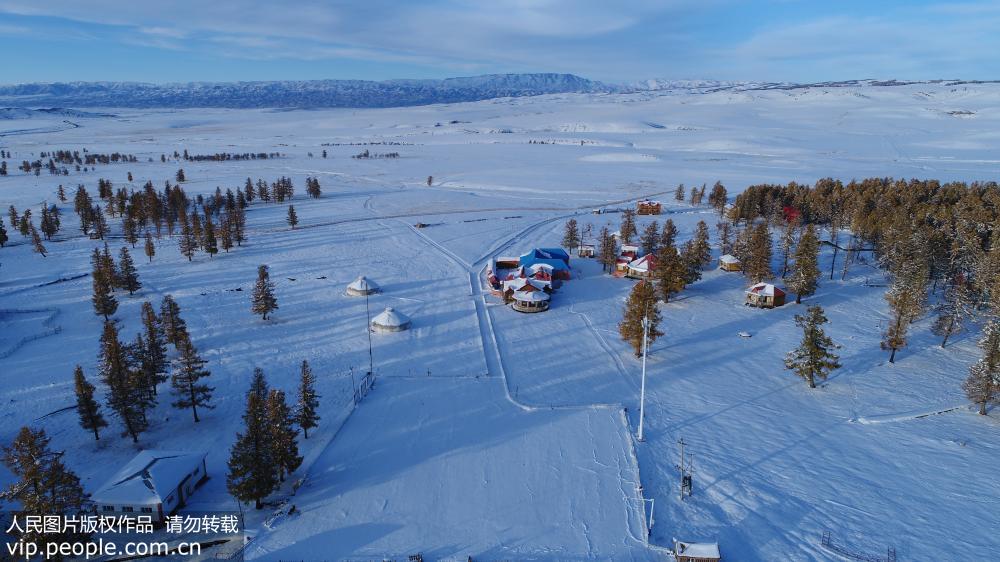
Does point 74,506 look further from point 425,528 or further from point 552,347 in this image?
point 552,347

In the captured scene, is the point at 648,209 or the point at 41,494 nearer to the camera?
the point at 41,494

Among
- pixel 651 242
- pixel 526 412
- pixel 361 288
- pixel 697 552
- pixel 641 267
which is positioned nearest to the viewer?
pixel 697 552

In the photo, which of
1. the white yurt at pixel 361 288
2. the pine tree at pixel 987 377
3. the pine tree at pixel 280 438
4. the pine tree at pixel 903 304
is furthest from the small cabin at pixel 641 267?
the pine tree at pixel 280 438

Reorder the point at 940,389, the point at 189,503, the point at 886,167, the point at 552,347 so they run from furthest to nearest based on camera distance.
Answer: the point at 886,167 → the point at 552,347 → the point at 940,389 → the point at 189,503

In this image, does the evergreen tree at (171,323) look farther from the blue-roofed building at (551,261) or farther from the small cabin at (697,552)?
the small cabin at (697,552)

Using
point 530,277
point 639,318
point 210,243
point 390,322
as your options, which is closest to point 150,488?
point 390,322

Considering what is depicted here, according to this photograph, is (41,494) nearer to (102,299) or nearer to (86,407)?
(86,407)

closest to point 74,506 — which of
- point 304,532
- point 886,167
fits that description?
point 304,532
